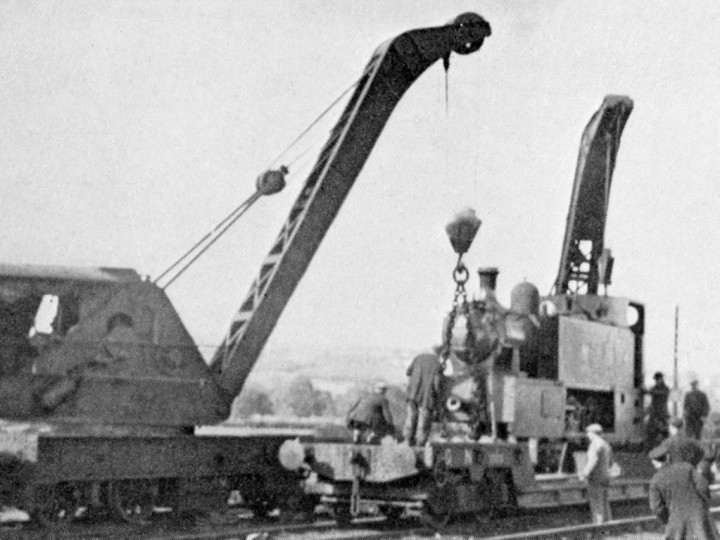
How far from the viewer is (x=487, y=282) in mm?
13227

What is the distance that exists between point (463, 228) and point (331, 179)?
2.50 meters

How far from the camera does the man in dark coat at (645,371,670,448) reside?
1588 cm

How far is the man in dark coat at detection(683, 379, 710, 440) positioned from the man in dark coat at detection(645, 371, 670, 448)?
0.37 metres

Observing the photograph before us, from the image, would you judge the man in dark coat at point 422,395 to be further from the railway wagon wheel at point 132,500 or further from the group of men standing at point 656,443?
the railway wagon wheel at point 132,500

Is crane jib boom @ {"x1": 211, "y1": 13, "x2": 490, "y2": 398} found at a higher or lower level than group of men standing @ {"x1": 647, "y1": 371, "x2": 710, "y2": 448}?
higher

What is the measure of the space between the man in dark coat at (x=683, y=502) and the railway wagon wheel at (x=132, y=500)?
19.2ft

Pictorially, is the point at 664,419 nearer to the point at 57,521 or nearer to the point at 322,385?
the point at 57,521

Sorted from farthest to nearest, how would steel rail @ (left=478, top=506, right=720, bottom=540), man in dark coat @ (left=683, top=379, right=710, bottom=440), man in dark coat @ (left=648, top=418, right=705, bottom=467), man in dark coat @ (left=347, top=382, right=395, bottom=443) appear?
1. man in dark coat @ (left=683, top=379, right=710, bottom=440)
2. man in dark coat @ (left=347, top=382, right=395, bottom=443)
3. steel rail @ (left=478, top=506, right=720, bottom=540)
4. man in dark coat @ (left=648, top=418, right=705, bottom=467)

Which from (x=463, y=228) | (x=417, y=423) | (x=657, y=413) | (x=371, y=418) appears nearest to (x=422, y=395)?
(x=417, y=423)

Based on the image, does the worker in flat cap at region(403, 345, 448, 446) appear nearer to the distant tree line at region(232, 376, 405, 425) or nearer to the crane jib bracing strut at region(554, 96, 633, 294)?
the crane jib bracing strut at region(554, 96, 633, 294)

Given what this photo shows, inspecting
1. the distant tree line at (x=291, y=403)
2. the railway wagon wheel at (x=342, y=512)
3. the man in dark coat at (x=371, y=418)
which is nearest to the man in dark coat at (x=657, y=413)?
the man in dark coat at (x=371, y=418)

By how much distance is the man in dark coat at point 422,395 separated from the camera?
11.0 metres

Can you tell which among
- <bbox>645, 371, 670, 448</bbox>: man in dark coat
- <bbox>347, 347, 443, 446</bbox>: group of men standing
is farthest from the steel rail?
<bbox>645, 371, 670, 448</bbox>: man in dark coat

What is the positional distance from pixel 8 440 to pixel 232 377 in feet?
9.54
